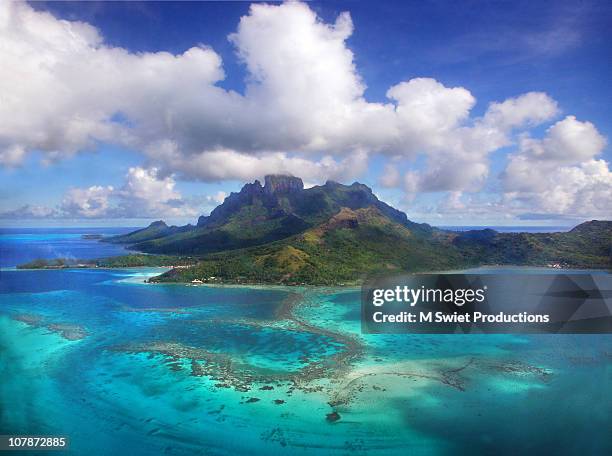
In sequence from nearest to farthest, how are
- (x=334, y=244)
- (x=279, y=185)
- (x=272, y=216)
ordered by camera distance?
(x=334, y=244) → (x=272, y=216) → (x=279, y=185)

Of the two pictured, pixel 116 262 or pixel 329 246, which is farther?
pixel 116 262

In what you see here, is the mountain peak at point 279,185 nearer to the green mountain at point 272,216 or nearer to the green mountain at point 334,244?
the green mountain at point 272,216

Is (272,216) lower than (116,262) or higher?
higher

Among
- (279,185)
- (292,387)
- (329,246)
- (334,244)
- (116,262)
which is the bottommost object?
(292,387)

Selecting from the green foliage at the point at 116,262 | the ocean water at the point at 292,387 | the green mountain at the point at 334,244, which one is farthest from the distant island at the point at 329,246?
the ocean water at the point at 292,387

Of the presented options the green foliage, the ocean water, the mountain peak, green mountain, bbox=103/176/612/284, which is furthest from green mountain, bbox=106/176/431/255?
the ocean water

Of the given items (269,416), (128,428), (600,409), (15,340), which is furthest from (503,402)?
(15,340)

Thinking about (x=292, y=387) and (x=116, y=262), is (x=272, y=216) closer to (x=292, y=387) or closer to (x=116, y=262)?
(x=116, y=262)

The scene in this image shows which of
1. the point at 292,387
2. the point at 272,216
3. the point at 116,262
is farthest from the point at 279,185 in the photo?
the point at 292,387

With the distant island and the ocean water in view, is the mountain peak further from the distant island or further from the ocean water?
the ocean water
